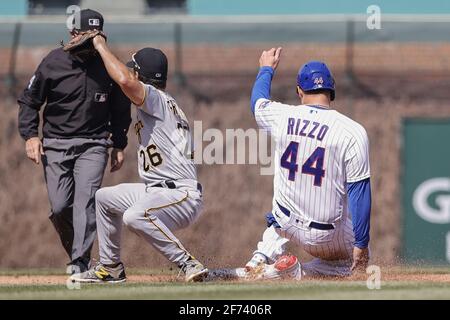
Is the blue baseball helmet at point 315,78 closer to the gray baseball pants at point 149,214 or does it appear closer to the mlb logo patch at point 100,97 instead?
the gray baseball pants at point 149,214

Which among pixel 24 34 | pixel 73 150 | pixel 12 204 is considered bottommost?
pixel 12 204

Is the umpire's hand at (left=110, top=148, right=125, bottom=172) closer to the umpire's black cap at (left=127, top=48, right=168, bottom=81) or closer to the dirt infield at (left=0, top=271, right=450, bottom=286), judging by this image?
the dirt infield at (left=0, top=271, right=450, bottom=286)

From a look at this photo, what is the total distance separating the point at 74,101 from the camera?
→ 27.1 feet

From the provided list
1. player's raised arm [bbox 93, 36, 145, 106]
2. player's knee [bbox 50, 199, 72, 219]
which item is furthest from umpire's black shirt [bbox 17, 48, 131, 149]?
player's raised arm [bbox 93, 36, 145, 106]

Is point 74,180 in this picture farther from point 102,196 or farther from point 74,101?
point 102,196

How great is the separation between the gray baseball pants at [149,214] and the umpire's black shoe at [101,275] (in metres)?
0.06

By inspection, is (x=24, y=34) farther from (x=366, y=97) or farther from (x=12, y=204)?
(x=366, y=97)

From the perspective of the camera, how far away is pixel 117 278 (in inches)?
307

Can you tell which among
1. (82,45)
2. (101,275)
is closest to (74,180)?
(101,275)

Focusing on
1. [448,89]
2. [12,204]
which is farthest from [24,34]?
[448,89]

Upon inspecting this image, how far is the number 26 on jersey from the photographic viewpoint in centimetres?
739

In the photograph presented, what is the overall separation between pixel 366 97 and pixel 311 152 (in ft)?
27.7

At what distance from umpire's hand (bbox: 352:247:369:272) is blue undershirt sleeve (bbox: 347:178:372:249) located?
5 cm
